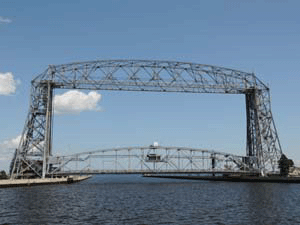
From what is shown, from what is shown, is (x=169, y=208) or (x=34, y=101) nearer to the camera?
(x=169, y=208)

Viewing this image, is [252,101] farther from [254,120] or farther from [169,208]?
[169,208]

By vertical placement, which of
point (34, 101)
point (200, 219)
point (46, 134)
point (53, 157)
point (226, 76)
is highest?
point (226, 76)

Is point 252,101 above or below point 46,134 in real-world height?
above

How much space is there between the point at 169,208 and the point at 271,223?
1076 cm

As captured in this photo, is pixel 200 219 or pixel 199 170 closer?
pixel 200 219

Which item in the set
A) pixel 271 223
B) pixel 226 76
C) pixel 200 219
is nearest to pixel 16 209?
pixel 200 219

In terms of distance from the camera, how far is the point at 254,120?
81.1 metres

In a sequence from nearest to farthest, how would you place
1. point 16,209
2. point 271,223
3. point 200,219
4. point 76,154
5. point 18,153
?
point 271,223
point 200,219
point 16,209
point 18,153
point 76,154

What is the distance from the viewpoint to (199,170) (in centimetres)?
7938

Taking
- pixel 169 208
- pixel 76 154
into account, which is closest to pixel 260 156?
pixel 76 154

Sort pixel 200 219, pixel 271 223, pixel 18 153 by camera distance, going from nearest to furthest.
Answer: pixel 271 223, pixel 200 219, pixel 18 153

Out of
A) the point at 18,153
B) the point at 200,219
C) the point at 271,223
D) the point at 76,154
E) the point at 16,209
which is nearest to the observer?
the point at 271,223

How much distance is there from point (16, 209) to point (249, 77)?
6222 centimetres

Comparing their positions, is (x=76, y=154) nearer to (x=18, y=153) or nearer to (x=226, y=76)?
(x=18, y=153)
